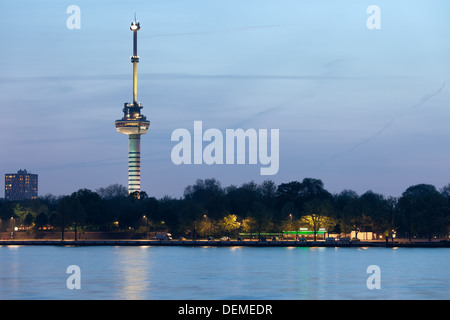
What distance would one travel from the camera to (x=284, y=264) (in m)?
148

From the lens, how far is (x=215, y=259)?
543ft

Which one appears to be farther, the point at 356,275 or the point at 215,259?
the point at 215,259

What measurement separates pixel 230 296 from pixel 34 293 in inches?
867

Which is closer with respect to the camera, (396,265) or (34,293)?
(34,293)

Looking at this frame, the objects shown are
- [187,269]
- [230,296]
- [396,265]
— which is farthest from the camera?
[396,265]
